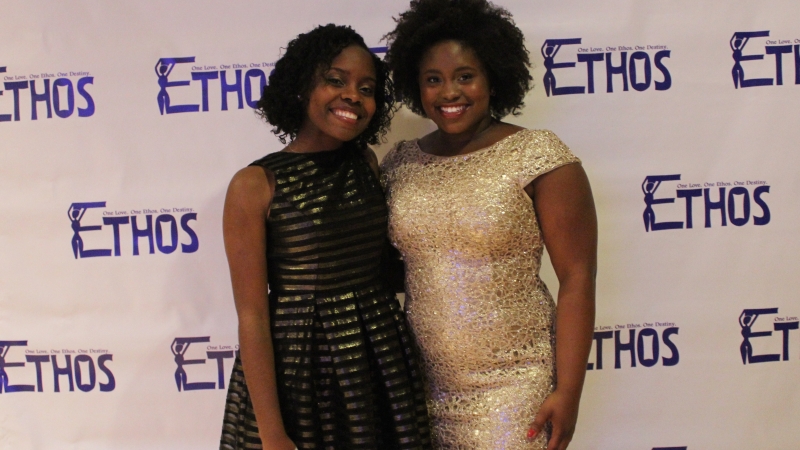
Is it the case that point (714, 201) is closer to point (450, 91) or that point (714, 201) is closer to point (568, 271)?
point (568, 271)

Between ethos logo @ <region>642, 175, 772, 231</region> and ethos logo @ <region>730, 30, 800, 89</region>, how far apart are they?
13.1 inches

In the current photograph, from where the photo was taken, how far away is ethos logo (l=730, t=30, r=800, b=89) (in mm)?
2021

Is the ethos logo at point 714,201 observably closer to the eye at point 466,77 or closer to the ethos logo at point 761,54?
the ethos logo at point 761,54

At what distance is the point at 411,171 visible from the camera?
A: 61.6 inches

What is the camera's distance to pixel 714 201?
2064mm

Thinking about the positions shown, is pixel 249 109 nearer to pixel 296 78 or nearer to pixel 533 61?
pixel 296 78

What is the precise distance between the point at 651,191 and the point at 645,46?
48 cm

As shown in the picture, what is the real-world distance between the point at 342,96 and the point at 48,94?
1240 millimetres

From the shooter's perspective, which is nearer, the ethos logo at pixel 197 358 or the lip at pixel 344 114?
the lip at pixel 344 114

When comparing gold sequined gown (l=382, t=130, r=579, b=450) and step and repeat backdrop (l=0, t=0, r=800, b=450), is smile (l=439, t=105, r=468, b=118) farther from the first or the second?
step and repeat backdrop (l=0, t=0, r=800, b=450)

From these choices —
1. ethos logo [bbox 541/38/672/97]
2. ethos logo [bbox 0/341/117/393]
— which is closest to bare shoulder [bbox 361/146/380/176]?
ethos logo [bbox 541/38/672/97]

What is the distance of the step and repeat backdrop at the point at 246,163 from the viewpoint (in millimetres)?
2020

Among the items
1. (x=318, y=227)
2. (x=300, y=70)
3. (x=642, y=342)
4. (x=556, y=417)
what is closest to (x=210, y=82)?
(x=300, y=70)

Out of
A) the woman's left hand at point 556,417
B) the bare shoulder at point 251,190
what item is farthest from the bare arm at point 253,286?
the woman's left hand at point 556,417
